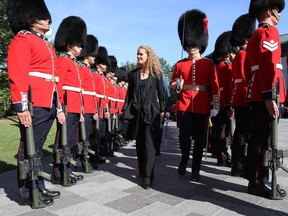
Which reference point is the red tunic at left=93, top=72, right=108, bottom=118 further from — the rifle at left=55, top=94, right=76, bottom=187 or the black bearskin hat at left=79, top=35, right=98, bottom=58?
the rifle at left=55, top=94, right=76, bottom=187

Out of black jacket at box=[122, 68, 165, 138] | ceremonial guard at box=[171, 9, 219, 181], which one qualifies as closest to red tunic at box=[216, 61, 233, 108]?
ceremonial guard at box=[171, 9, 219, 181]

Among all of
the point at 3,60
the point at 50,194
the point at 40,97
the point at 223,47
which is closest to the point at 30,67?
the point at 40,97

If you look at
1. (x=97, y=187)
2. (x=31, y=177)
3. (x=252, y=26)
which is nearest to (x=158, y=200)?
(x=97, y=187)

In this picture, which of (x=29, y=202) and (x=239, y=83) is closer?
(x=29, y=202)

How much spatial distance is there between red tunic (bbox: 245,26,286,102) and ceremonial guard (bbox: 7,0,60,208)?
2.21m

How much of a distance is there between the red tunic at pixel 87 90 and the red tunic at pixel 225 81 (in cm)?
215

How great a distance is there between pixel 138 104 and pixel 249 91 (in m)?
1.45

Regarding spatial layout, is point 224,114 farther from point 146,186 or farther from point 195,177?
point 146,186

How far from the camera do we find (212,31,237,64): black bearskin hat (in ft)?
20.7

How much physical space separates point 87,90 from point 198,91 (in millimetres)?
1830

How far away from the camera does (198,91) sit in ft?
15.3

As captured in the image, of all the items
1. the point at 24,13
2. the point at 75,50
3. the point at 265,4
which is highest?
the point at 265,4

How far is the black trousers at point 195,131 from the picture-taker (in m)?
4.59

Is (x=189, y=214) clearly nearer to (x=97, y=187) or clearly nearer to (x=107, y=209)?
(x=107, y=209)
